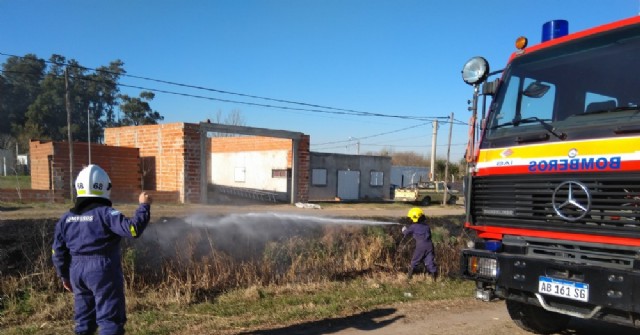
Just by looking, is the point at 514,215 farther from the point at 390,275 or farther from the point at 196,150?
the point at 196,150

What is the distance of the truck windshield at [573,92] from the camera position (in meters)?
4.11

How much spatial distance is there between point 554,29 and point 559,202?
205cm

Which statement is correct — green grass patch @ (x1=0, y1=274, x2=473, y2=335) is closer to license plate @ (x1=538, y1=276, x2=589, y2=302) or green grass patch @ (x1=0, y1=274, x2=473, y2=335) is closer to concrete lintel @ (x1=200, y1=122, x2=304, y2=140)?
license plate @ (x1=538, y1=276, x2=589, y2=302)

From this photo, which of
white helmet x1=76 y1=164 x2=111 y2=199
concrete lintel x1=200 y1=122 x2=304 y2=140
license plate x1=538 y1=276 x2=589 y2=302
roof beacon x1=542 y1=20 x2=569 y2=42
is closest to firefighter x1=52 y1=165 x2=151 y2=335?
white helmet x1=76 y1=164 x2=111 y2=199

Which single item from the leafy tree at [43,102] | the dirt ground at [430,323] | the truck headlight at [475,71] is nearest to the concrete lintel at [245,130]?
the dirt ground at [430,323]

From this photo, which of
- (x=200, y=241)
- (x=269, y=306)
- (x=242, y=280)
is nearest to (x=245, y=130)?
(x=200, y=241)

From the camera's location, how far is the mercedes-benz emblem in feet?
13.2

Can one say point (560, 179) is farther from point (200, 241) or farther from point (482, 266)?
point (200, 241)

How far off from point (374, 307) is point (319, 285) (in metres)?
1.49

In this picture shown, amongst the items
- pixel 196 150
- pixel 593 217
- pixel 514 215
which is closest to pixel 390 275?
pixel 514 215

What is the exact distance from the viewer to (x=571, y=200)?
162 inches

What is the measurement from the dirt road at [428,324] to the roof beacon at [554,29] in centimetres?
325

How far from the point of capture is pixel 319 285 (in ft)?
25.6

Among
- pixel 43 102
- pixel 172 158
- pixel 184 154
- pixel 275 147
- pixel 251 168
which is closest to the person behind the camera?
pixel 184 154
